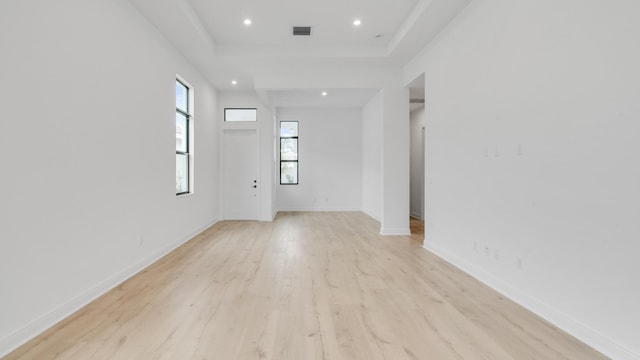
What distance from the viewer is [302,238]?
514 cm

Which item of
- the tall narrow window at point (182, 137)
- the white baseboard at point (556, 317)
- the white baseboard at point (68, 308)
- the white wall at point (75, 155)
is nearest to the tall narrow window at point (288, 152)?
the tall narrow window at point (182, 137)

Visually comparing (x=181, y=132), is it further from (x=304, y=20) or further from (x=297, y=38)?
(x=304, y=20)

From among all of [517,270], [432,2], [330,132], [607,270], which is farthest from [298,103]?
[607,270]

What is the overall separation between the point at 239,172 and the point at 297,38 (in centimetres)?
345

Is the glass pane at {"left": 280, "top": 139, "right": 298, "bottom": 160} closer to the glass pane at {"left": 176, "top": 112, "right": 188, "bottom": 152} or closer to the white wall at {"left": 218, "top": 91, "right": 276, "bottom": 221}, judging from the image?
the white wall at {"left": 218, "top": 91, "right": 276, "bottom": 221}

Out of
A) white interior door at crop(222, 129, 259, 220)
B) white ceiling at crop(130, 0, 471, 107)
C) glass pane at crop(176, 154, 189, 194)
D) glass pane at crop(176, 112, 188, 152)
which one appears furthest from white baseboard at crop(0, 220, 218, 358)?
white interior door at crop(222, 129, 259, 220)

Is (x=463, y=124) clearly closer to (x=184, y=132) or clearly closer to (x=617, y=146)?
(x=617, y=146)

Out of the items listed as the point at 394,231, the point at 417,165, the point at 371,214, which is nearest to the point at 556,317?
the point at 394,231

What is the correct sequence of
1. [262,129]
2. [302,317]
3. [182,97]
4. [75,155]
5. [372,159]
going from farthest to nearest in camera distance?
[372,159]
[262,129]
[182,97]
[75,155]
[302,317]

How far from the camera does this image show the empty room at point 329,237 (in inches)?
74.0

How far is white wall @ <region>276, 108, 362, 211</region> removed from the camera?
8484mm

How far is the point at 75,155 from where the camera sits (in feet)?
8.09

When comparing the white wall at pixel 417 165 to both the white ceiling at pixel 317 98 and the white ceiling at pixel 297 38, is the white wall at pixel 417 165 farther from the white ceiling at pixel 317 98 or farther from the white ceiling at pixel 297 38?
the white ceiling at pixel 297 38

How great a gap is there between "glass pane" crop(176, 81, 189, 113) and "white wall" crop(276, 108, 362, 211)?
3.53 meters
